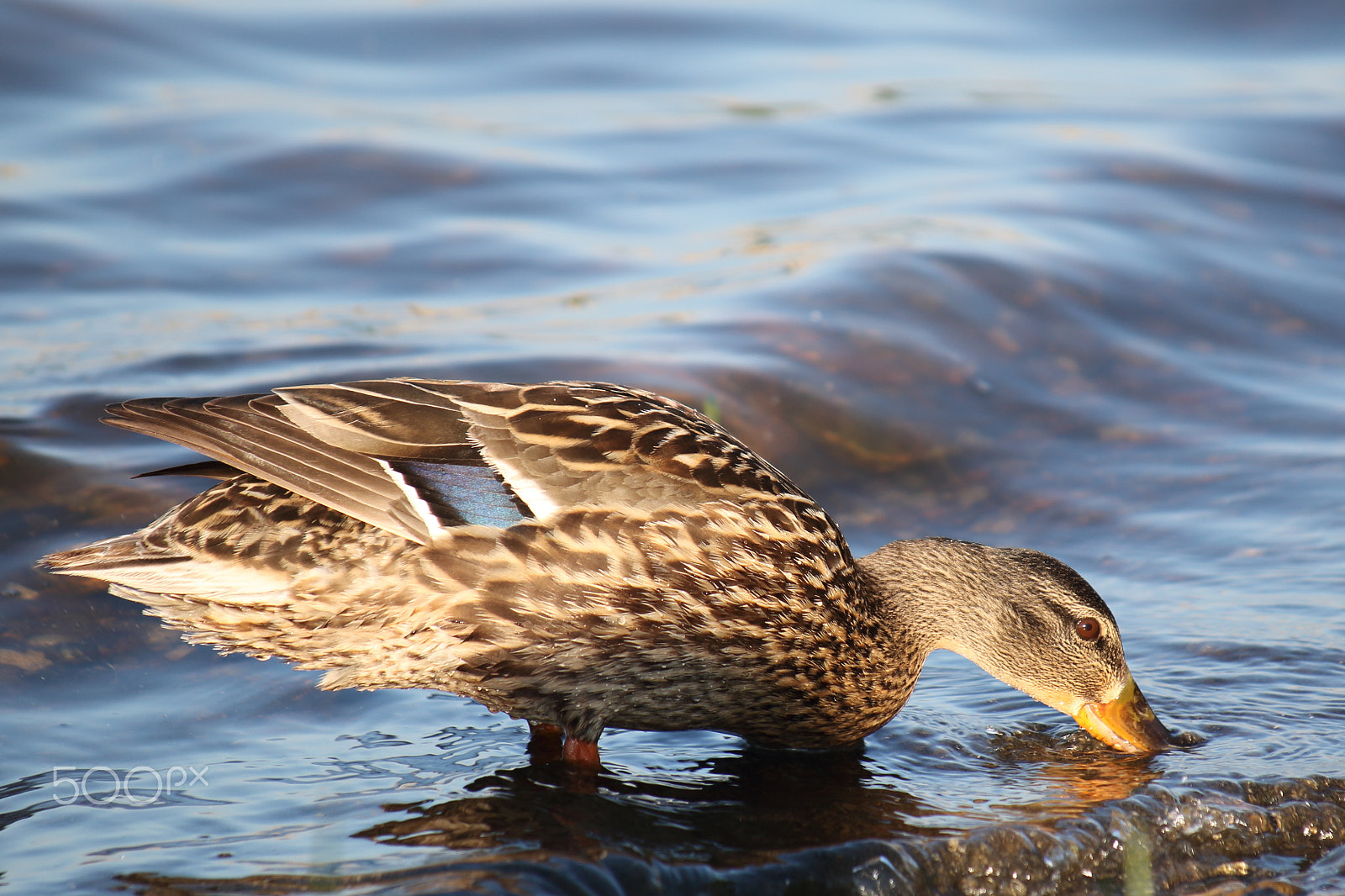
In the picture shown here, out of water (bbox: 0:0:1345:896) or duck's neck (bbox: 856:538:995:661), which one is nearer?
water (bbox: 0:0:1345:896)

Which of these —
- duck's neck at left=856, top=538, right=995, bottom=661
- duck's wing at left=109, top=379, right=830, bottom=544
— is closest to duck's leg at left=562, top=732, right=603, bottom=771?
duck's wing at left=109, top=379, right=830, bottom=544

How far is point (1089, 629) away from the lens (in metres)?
5.54

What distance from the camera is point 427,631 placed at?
486 centimetres

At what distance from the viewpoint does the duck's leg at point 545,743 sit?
520 cm

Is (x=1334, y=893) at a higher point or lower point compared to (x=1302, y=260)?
lower

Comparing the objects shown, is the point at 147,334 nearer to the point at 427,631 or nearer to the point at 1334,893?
the point at 427,631

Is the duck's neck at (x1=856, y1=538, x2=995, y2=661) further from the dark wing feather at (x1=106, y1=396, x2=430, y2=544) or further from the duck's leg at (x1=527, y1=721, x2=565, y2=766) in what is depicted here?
the dark wing feather at (x1=106, y1=396, x2=430, y2=544)

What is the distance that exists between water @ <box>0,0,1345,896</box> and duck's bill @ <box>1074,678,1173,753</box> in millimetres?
190

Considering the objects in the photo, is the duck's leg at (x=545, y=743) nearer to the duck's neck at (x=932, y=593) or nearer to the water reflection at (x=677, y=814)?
the water reflection at (x=677, y=814)

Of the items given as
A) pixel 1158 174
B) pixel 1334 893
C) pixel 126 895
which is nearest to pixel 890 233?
pixel 1158 174

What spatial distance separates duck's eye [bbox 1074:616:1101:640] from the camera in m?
5.52

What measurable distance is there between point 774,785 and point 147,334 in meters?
5.24

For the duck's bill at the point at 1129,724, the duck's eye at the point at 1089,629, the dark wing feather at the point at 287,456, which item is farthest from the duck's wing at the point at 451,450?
the duck's bill at the point at 1129,724

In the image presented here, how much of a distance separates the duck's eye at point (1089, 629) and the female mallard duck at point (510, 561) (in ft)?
1.29
